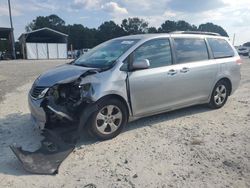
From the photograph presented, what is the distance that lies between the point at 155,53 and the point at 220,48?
229 centimetres

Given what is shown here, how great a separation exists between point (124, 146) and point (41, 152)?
135cm

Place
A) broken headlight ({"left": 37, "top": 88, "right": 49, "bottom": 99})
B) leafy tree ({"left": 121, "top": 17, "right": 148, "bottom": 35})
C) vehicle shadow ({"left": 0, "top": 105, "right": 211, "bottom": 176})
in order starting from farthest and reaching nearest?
leafy tree ({"left": 121, "top": 17, "right": 148, "bottom": 35}) → broken headlight ({"left": 37, "top": 88, "right": 49, "bottom": 99}) → vehicle shadow ({"left": 0, "top": 105, "right": 211, "bottom": 176})

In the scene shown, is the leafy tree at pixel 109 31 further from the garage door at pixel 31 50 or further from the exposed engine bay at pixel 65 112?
the exposed engine bay at pixel 65 112

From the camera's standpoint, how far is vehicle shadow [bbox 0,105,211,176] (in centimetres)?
433

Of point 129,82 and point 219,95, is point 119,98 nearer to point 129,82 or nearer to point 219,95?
point 129,82

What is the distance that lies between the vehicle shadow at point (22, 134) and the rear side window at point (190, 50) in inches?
50.8

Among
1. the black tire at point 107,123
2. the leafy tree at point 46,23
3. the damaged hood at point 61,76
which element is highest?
the leafy tree at point 46,23

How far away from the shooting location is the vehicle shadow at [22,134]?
4.33 m

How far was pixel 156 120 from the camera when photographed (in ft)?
21.1

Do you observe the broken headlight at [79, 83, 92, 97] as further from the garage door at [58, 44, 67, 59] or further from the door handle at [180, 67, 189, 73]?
the garage door at [58, 44, 67, 59]

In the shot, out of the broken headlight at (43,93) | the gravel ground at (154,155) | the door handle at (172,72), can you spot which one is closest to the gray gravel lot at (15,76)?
the broken headlight at (43,93)

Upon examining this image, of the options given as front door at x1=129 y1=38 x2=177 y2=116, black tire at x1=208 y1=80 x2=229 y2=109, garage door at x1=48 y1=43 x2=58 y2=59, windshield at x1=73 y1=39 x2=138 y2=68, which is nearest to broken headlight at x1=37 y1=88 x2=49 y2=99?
windshield at x1=73 y1=39 x2=138 y2=68

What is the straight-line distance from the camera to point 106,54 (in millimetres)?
6027

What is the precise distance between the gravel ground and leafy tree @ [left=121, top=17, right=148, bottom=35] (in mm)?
76936
